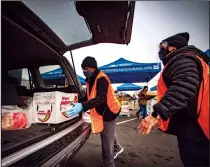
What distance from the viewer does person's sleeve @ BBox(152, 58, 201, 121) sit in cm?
111

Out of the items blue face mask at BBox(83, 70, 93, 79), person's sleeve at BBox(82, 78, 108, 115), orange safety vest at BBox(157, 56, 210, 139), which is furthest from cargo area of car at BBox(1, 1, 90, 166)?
orange safety vest at BBox(157, 56, 210, 139)

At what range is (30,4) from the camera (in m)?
1.51

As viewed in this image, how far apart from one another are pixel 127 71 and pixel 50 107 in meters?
1.53

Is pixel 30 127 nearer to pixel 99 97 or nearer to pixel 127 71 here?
pixel 99 97

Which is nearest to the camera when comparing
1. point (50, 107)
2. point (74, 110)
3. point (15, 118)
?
A: point (15, 118)

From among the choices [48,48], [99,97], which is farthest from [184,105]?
[48,48]

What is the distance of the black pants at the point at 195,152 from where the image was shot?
1167 mm

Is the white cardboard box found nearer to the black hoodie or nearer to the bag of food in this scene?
the bag of food

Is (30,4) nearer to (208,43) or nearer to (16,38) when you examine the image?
(16,38)

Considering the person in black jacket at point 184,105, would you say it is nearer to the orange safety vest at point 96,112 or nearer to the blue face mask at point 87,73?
the orange safety vest at point 96,112

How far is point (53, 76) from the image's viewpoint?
257 cm

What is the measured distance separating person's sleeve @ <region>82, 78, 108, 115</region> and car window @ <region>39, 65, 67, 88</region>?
2.05 feet

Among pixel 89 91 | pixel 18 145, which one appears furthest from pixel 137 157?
pixel 18 145

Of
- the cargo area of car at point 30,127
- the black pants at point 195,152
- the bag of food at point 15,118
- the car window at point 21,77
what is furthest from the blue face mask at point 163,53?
the car window at point 21,77
